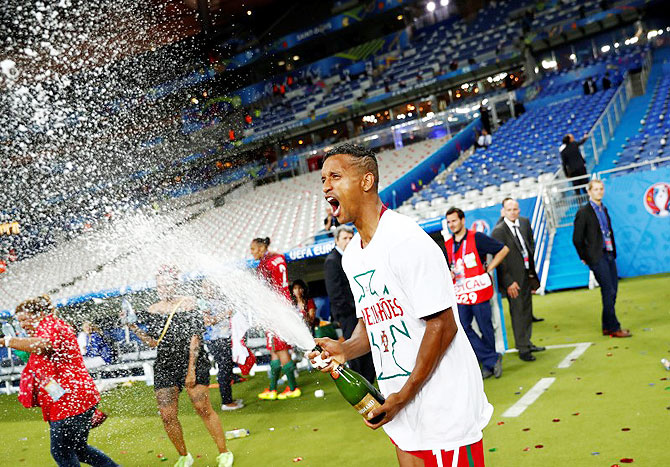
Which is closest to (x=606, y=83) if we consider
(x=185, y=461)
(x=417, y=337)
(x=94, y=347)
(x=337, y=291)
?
(x=94, y=347)

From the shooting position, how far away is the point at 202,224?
76.1ft

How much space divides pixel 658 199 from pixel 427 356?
1080 cm

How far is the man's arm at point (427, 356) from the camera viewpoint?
2.25 meters

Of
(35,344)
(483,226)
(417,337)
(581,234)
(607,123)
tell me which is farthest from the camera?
(607,123)

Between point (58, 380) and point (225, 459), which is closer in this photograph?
point (58, 380)

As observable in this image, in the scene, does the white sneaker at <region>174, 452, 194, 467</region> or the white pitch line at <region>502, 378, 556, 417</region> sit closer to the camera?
the white sneaker at <region>174, 452, 194, 467</region>

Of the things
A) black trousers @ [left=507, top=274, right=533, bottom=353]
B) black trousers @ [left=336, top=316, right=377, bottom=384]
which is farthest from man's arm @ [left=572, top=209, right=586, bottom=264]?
black trousers @ [left=336, top=316, right=377, bottom=384]

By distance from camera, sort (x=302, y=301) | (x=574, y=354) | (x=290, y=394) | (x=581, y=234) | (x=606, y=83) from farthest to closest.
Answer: (x=606, y=83) < (x=302, y=301) < (x=290, y=394) < (x=581, y=234) < (x=574, y=354)

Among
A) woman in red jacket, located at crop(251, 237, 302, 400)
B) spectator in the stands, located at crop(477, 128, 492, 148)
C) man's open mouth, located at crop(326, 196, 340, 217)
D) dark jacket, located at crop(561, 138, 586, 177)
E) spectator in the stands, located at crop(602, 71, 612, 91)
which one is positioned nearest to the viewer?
man's open mouth, located at crop(326, 196, 340, 217)

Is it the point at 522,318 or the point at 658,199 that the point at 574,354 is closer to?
the point at 522,318

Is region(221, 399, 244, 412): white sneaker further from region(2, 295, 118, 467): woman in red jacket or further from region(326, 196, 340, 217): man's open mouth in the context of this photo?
region(326, 196, 340, 217): man's open mouth

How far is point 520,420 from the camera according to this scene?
5.40 meters

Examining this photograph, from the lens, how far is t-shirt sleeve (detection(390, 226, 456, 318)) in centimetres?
223

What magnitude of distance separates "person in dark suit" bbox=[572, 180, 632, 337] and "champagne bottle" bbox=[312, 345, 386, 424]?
584 cm
